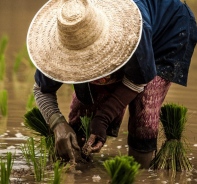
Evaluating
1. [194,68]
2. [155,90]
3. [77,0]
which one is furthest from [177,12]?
[194,68]

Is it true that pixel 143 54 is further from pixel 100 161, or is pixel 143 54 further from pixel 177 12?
pixel 100 161

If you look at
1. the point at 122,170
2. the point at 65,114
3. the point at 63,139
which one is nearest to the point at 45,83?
the point at 63,139

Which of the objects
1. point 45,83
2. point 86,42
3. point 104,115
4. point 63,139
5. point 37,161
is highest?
point 86,42

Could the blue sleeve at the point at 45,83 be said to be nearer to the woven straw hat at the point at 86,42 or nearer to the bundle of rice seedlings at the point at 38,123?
the woven straw hat at the point at 86,42

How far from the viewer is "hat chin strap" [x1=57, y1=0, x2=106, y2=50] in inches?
187

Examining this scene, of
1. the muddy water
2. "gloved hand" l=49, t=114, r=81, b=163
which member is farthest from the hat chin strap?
the muddy water

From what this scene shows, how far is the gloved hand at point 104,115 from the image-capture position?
511 centimetres

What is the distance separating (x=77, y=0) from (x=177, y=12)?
102 centimetres

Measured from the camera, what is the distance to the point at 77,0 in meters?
4.83

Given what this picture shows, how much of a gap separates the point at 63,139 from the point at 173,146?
0.94m

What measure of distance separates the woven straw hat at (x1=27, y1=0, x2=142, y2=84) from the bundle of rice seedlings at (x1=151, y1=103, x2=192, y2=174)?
3.38ft

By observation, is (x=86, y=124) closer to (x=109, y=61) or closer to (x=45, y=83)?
(x=45, y=83)

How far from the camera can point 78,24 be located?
4.75m

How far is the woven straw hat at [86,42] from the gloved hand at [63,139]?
467 millimetres
